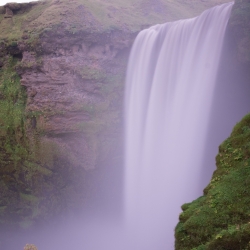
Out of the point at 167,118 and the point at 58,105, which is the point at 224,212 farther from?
the point at 58,105

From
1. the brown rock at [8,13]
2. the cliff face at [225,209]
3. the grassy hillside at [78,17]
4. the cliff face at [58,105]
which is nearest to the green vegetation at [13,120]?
the cliff face at [58,105]

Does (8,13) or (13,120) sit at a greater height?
(8,13)

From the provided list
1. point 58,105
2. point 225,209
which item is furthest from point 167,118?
point 225,209

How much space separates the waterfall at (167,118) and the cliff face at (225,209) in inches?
332

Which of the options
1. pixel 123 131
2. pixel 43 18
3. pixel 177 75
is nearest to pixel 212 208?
pixel 177 75

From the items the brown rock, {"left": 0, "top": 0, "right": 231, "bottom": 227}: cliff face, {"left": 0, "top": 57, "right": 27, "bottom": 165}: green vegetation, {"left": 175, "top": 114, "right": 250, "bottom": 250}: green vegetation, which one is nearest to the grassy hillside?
{"left": 0, "top": 0, "right": 231, "bottom": 227}: cliff face

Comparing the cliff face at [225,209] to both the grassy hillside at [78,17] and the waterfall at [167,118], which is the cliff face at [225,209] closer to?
the waterfall at [167,118]

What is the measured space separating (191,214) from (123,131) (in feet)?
46.2

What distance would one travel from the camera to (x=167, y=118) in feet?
54.2

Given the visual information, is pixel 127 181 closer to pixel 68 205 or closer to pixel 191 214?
pixel 68 205

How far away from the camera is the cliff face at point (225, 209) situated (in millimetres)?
4559

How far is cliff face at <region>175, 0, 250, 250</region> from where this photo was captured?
4.56m

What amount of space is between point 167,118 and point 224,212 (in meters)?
11.6

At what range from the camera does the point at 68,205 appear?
65.0 feet
